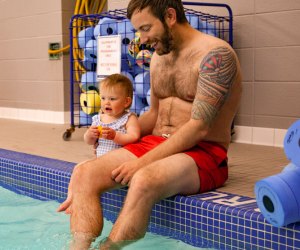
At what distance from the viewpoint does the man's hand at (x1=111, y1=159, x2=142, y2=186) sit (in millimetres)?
2270

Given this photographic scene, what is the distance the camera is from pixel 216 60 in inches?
91.0

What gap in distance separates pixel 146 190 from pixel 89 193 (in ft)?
1.06

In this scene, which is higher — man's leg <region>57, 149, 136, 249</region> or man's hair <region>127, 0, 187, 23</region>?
man's hair <region>127, 0, 187, 23</region>

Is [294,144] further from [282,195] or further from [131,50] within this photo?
[131,50]

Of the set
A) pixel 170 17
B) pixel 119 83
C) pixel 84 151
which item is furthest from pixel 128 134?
pixel 84 151

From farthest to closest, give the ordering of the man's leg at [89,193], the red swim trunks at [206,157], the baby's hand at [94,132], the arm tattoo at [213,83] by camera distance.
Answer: the baby's hand at [94,132] < the red swim trunks at [206,157] < the arm tattoo at [213,83] < the man's leg at [89,193]

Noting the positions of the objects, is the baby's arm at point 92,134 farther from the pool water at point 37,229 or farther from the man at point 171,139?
the pool water at point 37,229

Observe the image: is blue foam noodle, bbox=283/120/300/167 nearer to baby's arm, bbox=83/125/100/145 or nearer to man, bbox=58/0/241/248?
man, bbox=58/0/241/248

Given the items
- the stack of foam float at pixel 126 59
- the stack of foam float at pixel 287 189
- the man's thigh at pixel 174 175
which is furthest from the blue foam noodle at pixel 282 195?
the stack of foam float at pixel 126 59

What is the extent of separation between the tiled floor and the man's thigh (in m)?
0.32

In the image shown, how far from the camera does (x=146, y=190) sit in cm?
210

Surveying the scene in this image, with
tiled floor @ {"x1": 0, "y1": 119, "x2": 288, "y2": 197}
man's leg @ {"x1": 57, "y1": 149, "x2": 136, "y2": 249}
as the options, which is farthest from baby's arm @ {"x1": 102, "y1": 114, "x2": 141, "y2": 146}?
tiled floor @ {"x1": 0, "y1": 119, "x2": 288, "y2": 197}

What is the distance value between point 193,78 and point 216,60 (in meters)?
0.17

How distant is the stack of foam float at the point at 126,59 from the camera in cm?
437
